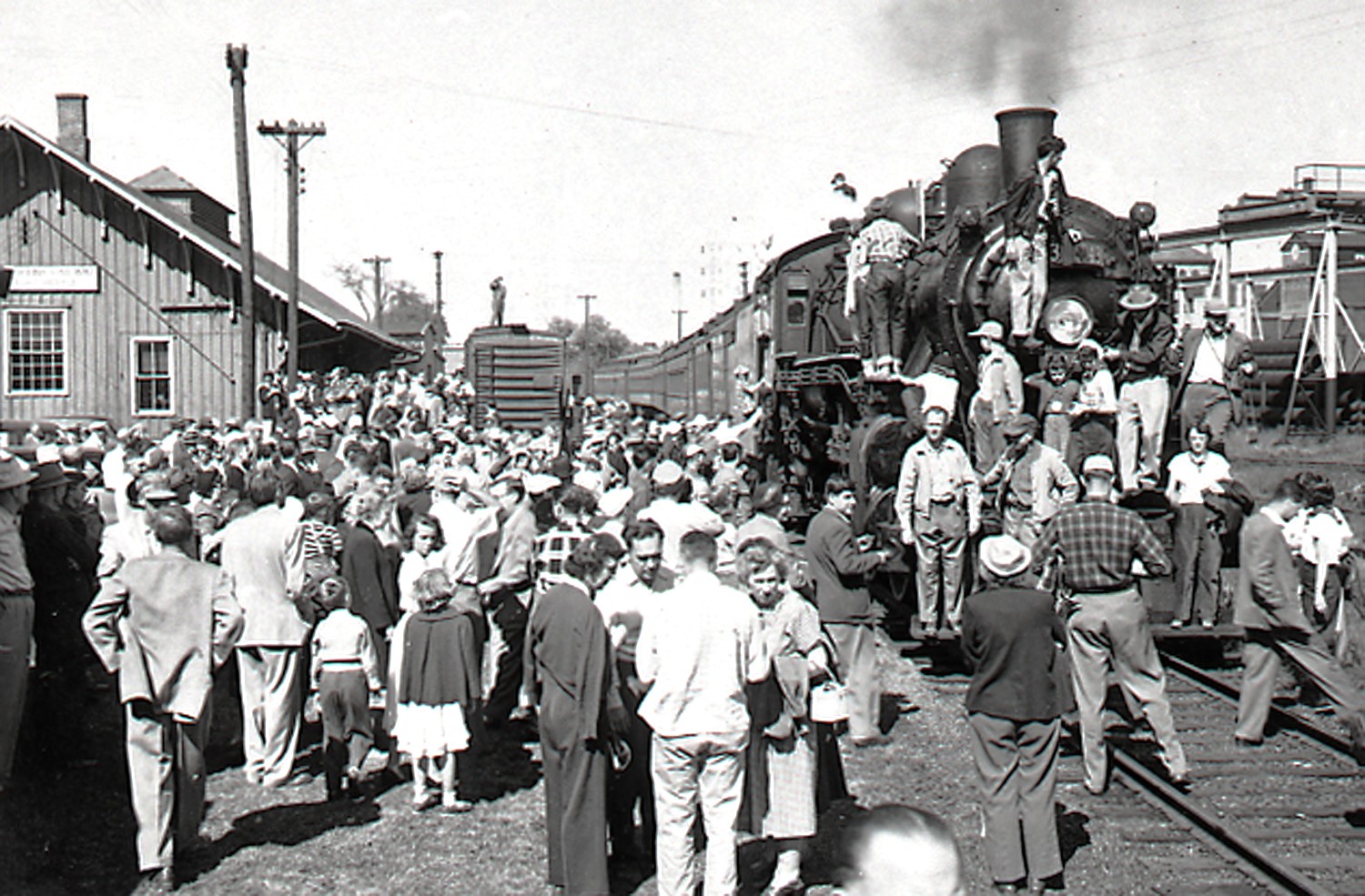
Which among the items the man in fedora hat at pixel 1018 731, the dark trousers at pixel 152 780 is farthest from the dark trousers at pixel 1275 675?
the dark trousers at pixel 152 780

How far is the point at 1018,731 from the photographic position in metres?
6.66

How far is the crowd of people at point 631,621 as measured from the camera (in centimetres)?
648

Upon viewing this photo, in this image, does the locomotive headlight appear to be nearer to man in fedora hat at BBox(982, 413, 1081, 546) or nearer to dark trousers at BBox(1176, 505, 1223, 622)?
man in fedora hat at BBox(982, 413, 1081, 546)

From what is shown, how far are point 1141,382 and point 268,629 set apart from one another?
7.20m

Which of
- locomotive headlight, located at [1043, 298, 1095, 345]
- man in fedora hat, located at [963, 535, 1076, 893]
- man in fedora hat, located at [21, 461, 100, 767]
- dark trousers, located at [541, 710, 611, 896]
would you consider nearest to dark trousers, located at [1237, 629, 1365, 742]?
man in fedora hat, located at [963, 535, 1076, 893]

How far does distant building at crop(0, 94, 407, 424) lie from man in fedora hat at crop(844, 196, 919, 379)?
19.5 meters

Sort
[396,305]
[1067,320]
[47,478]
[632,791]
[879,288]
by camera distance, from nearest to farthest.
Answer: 1. [632,791]
2. [47,478]
3. [1067,320]
4. [879,288]
5. [396,305]

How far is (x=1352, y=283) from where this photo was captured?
36375mm

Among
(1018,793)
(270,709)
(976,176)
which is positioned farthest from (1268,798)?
(976,176)

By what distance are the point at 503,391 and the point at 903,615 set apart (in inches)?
705

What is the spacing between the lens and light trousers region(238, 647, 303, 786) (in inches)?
331

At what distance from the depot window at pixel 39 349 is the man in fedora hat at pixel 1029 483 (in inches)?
986

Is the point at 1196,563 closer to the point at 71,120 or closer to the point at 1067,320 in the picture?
the point at 1067,320

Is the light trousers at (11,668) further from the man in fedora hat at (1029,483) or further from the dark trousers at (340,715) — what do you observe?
the man in fedora hat at (1029,483)
